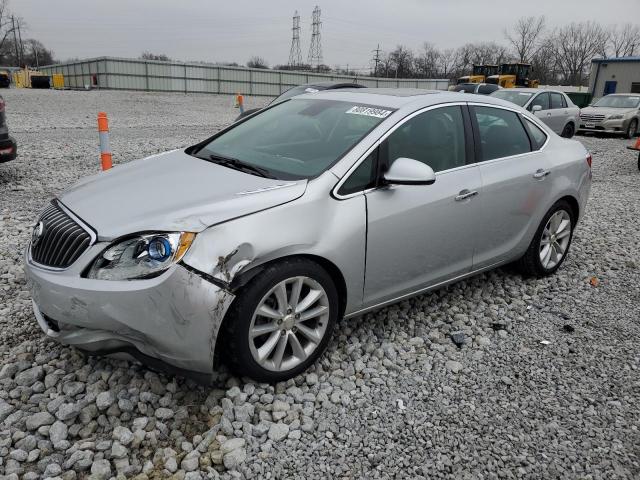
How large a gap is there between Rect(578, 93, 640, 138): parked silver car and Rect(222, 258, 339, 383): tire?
17577mm

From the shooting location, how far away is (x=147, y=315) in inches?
98.6

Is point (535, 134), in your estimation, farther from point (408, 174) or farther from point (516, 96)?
point (516, 96)

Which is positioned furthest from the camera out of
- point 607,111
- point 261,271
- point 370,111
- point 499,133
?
point 607,111

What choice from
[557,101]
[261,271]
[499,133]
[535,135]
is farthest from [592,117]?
[261,271]

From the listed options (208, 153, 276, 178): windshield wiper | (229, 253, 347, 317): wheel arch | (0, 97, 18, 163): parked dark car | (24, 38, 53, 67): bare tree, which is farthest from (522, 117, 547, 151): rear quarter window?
(24, 38, 53, 67): bare tree

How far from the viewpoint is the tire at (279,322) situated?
2.70 meters

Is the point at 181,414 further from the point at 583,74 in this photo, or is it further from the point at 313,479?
the point at 583,74

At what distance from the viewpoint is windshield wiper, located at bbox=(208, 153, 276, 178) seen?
3213 millimetres

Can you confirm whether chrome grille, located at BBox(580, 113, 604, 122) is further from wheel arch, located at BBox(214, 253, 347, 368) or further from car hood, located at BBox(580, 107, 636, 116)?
wheel arch, located at BBox(214, 253, 347, 368)

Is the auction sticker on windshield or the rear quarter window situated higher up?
the auction sticker on windshield

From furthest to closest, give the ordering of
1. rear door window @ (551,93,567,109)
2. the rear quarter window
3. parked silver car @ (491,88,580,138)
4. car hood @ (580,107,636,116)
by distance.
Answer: car hood @ (580,107,636,116)
rear door window @ (551,93,567,109)
parked silver car @ (491,88,580,138)
the rear quarter window

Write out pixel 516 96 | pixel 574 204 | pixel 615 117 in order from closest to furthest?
pixel 574 204, pixel 516 96, pixel 615 117

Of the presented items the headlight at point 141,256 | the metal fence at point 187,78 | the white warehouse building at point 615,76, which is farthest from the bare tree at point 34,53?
the headlight at point 141,256

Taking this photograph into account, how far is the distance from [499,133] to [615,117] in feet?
51.9
